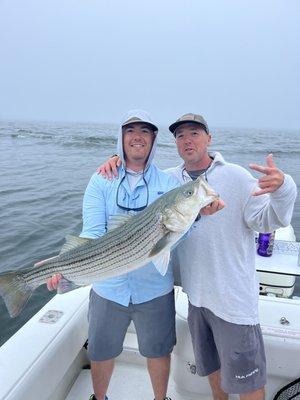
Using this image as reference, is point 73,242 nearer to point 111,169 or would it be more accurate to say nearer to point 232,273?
point 111,169

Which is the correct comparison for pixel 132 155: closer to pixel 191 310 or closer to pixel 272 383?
pixel 191 310

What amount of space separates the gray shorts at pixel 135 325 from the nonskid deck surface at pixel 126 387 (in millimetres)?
847

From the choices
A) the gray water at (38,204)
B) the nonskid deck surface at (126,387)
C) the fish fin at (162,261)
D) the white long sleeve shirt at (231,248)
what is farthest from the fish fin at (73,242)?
the gray water at (38,204)

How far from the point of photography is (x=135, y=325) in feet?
10.9

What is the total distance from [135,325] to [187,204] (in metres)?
1.28

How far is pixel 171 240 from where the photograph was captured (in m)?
2.71

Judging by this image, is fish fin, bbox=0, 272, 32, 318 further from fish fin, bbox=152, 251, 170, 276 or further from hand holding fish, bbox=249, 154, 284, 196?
hand holding fish, bbox=249, 154, 284, 196

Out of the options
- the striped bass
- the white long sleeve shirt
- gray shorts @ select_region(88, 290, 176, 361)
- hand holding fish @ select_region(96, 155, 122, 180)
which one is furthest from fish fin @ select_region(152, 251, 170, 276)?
hand holding fish @ select_region(96, 155, 122, 180)

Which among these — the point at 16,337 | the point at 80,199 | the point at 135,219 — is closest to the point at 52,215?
the point at 80,199

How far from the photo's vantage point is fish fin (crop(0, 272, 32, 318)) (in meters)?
3.01

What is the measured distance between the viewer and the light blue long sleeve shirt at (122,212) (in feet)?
10.4

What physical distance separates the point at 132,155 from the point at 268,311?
1.89m

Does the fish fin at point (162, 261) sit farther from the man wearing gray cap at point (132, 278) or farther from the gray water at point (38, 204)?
the gray water at point (38, 204)

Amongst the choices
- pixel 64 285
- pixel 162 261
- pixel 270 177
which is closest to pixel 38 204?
pixel 64 285
